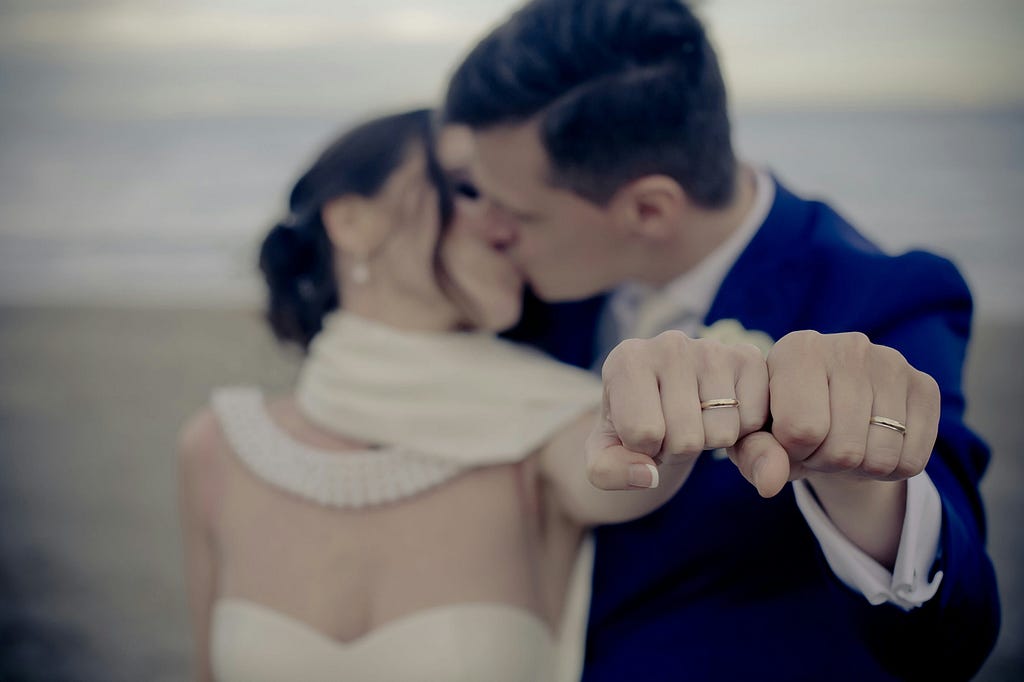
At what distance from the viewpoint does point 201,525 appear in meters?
1.81

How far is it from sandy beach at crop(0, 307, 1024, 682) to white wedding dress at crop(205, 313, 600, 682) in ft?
1.97

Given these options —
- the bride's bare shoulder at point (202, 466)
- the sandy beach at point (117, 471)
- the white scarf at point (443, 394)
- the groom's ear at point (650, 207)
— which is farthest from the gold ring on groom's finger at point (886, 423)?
the sandy beach at point (117, 471)

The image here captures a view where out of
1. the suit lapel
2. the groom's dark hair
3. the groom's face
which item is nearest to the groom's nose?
the groom's face

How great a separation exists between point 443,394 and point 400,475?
0.64 ft

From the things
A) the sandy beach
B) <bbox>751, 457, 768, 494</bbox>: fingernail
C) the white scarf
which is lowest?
the sandy beach

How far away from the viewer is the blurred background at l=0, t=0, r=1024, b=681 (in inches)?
155

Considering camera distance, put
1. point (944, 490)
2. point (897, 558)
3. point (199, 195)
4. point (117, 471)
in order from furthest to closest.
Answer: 1. point (199, 195)
2. point (117, 471)
3. point (944, 490)
4. point (897, 558)

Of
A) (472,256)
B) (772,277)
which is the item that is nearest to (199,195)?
(472,256)

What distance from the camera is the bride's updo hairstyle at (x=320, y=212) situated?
1.83 m

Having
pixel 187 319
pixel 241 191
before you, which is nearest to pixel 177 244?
pixel 241 191

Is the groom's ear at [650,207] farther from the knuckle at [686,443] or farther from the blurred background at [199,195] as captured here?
the knuckle at [686,443]

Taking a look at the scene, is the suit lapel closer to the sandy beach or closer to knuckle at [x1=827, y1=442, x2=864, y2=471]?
knuckle at [x1=827, y1=442, x2=864, y2=471]

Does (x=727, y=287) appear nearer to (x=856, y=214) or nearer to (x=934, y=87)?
(x=934, y=87)

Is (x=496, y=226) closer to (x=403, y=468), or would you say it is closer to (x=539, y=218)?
(x=539, y=218)
